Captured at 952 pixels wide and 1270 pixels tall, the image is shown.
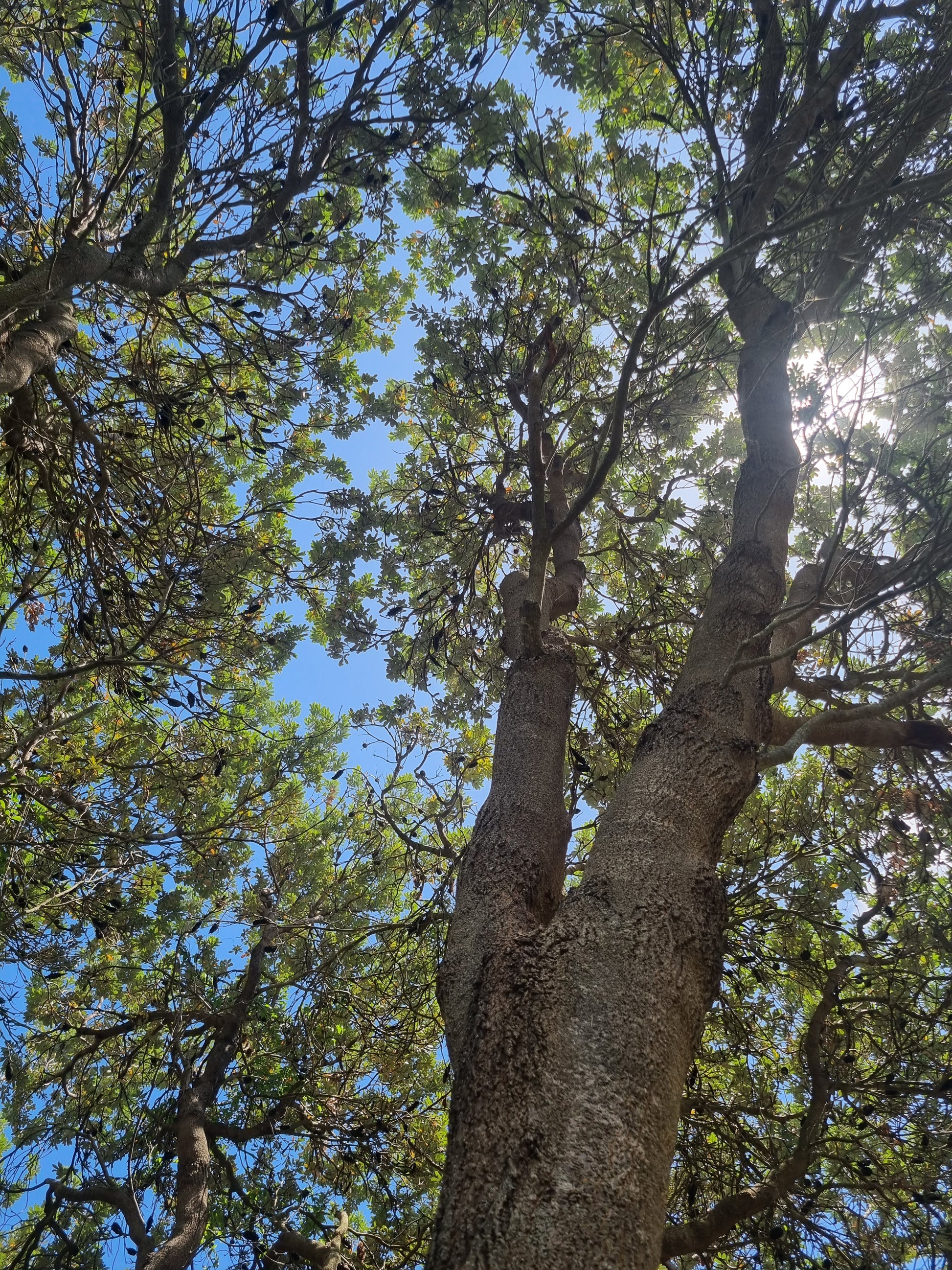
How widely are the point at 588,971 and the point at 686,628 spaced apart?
15.0 ft

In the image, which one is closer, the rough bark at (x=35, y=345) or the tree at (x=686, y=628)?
the tree at (x=686, y=628)

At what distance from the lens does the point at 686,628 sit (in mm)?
6250

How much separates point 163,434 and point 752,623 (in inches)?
155

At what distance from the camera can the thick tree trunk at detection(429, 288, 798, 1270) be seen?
1.61 metres

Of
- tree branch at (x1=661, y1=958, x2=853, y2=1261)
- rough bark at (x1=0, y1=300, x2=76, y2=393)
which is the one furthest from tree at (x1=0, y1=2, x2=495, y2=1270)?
tree branch at (x1=661, y1=958, x2=853, y2=1261)

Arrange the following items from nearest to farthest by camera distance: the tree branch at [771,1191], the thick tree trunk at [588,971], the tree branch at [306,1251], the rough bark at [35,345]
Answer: the thick tree trunk at [588,971], the tree branch at [771,1191], the rough bark at [35,345], the tree branch at [306,1251]

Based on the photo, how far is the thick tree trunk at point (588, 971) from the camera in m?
1.61

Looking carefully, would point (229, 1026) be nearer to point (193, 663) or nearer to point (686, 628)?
point (193, 663)

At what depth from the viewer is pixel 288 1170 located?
Result: 5.34m

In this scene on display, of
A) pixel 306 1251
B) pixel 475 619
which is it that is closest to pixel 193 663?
pixel 475 619

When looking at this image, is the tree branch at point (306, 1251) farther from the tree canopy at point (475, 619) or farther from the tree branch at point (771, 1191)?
the tree branch at point (771, 1191)

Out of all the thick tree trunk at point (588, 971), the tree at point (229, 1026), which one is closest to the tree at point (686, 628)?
the thick tree trunk at point (588, 971)

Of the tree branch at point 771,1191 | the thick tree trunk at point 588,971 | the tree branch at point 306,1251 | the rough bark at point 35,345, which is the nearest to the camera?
the thick tree trunk at point 588,971

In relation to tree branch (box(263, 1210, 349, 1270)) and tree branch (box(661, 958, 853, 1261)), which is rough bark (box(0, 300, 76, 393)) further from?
tree branch (box(263, 1210, 349, 1270))
